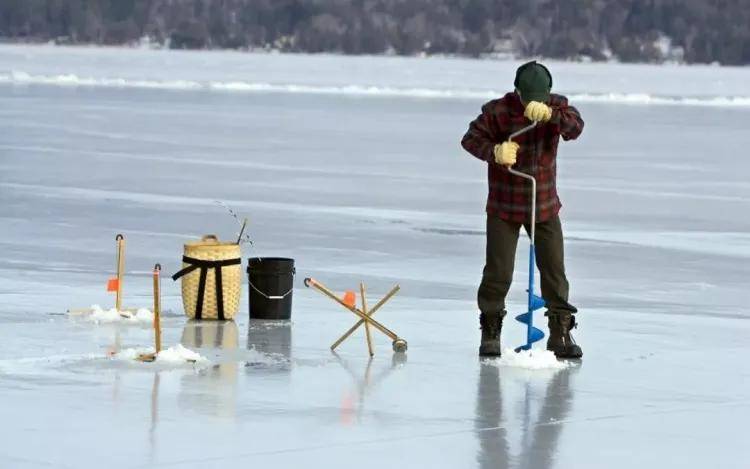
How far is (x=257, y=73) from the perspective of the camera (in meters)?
89.9

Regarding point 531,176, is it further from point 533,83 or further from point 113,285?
point 113,285

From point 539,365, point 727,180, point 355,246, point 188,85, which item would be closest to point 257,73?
point 188,85

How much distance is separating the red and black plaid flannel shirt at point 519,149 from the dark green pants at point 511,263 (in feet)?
0.30

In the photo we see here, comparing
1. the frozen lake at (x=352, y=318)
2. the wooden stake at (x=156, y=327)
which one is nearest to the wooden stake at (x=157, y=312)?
the wooden stake at (x=156, y=327)

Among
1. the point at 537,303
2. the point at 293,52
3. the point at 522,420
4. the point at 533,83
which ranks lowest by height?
the point at 522,420

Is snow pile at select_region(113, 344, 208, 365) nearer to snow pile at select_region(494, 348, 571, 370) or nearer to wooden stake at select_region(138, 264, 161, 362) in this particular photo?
wooden stake at select_region(138, 264, 161, 362)

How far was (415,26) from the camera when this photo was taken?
152 metres

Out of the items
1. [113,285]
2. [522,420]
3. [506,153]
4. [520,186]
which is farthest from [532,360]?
[113,285]

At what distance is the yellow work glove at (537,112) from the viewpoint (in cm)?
945

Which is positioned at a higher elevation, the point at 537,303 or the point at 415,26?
the point at 415,26

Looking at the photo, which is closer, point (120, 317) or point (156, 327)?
point (156, 327)

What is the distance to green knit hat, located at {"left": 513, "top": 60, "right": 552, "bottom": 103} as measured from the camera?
376 inches

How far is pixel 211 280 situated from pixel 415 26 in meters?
142

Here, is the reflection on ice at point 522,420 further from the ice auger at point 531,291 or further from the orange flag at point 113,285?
the orange flag at point 113,285
